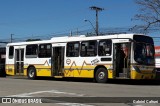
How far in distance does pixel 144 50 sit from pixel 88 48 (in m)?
3.70

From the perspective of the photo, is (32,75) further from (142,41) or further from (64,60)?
(142,41)

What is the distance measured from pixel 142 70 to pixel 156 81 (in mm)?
3447

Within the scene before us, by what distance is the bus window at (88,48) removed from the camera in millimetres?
25773

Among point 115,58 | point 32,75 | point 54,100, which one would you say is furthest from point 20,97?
point 32,75

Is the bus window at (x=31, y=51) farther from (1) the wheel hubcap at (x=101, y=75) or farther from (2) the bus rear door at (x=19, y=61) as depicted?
(1) the wheel hubcap at (x=101, y=75)

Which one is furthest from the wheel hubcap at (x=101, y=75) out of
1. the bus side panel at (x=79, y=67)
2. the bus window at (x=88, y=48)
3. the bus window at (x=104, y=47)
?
the bus window at (x=88, y=48)

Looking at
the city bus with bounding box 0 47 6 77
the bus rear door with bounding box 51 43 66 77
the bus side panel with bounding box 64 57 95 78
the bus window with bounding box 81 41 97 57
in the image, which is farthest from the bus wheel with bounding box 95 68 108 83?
the city bus with bounding box 0 47 6 77

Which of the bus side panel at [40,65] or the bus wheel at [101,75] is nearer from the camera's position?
the bus wheel at [101,75]

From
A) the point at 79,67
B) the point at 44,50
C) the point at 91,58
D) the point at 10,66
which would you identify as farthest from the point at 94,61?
the point at 10,66

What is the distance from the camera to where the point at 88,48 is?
26.2m

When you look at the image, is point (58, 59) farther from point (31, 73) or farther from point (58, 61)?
point (31, 73)

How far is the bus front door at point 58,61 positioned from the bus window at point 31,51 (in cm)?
213

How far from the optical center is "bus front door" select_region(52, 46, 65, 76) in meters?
28.0

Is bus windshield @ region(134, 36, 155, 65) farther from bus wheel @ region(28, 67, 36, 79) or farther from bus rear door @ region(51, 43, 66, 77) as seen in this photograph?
bus wheel @ region(28, 67, 36, 79)
